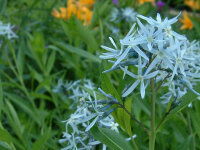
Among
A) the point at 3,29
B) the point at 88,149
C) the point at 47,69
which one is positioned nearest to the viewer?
the point at 88,149

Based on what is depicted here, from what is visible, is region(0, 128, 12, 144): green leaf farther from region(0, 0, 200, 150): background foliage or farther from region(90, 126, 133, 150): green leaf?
region(90, 126, 133, 150): green leaf

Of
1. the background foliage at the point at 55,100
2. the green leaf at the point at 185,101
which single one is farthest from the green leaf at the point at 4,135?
the green leaf at the point at 185,101

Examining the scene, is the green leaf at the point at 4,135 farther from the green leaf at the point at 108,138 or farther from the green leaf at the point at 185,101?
A: the green leaf at the point at 185,101

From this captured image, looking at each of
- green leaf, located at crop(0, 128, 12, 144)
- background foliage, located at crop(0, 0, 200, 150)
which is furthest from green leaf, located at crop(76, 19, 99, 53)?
green leaf, located at crop(0, 128, 12, 144)

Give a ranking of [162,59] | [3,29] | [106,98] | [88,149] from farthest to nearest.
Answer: [3,29]
[88,149]
[106,98]
[162,59]

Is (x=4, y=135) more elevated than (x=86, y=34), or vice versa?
(x=86, y=34)

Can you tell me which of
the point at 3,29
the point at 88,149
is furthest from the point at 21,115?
the point at 88,149

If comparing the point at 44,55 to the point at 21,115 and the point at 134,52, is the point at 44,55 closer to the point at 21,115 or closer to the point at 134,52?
the point at 21,115

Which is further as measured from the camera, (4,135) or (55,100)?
(55,100)

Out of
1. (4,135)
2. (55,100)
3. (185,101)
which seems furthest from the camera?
(55,100)

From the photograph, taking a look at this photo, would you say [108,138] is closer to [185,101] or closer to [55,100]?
[185,101]

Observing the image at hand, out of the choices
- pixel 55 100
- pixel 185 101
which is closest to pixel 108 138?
pixel 185 101
